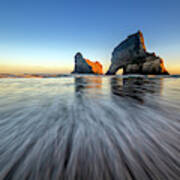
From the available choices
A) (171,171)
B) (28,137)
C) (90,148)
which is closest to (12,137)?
(28,137)

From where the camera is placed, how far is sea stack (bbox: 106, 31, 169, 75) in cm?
3291

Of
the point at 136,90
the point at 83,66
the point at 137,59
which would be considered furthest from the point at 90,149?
the point at 83,66

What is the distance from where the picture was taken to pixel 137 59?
39312 millimetres

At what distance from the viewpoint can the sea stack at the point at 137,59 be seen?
32.9 meters

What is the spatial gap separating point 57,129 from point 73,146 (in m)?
0.47

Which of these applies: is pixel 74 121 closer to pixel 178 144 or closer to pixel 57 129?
pixel 57 129

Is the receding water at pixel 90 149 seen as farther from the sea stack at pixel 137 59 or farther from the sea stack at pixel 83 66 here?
the sea stack at pixel 83 66

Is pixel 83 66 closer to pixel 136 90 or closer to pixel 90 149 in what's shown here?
pixel 136 90

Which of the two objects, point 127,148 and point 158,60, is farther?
point 158,60

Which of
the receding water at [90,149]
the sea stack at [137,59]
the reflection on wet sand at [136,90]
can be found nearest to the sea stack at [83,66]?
the sea stack at [137,59]

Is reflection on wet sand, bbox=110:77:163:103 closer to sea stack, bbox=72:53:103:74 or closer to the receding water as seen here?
the receding water

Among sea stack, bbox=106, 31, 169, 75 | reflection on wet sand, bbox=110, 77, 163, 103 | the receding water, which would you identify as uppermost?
sea stack, bbox=106, 31, 169, 75

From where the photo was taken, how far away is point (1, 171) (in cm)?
73

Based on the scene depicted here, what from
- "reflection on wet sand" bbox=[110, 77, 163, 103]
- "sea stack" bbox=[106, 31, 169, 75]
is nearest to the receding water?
"reflection on wet sand" bbox=[110, 77, 163, 103]
